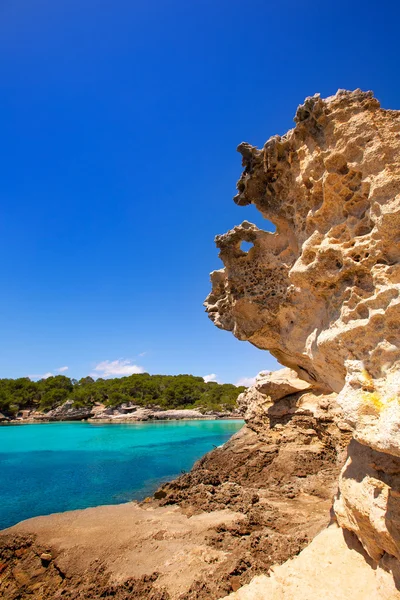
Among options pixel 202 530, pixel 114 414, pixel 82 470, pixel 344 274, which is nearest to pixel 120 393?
pixel 114 414

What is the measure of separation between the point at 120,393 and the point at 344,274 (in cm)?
6915

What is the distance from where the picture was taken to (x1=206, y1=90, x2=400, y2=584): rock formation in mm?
4066

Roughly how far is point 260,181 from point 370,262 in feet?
11.6

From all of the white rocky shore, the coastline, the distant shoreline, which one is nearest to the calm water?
the distant shoreline

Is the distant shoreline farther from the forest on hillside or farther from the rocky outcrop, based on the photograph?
the rocky outcrop

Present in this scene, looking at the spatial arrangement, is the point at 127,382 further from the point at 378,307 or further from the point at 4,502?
the point at 378,307

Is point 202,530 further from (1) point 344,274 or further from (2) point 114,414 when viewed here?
(2) point 114,414

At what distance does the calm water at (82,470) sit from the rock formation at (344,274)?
1166cm

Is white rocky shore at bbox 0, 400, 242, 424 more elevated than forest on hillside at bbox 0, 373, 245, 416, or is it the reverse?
forest on hillside at bbox 0, 373, 245, 416

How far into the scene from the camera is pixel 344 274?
5090mm

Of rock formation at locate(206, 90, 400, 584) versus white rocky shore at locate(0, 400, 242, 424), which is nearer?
rock formation at locate(206, 90, 400, 584)

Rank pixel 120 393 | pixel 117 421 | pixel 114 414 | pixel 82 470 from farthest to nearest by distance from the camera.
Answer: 1. pixel 120 393
2. pixel 114 414
3. pixel 117 421
4. pixel 82 470

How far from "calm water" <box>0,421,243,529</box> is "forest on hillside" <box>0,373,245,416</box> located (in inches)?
1242

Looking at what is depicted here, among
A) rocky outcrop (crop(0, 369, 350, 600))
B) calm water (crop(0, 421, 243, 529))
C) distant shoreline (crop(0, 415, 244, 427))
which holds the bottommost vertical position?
distant shoreline (crop(0, 415, 244, 427))
